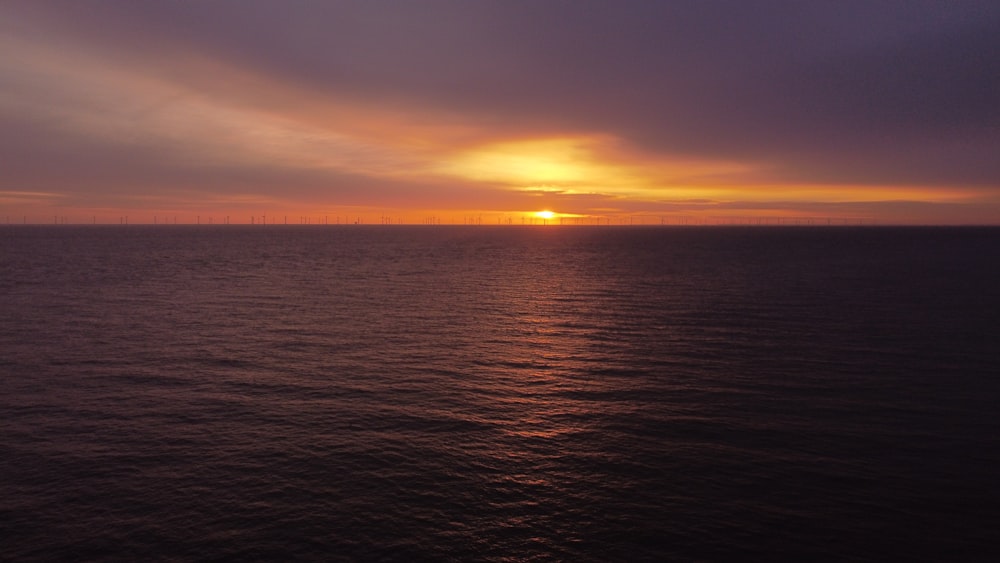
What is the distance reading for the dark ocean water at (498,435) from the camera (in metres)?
29.7

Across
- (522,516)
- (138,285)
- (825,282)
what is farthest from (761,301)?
(138,285)

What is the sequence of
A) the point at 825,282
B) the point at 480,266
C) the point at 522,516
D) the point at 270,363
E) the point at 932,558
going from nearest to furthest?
the point at 932,558 < the point at 522,516 < the point at 270,363 < the point at 825,282 < the point at 480,266

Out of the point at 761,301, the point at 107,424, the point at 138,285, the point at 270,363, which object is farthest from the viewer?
the point at 138,285

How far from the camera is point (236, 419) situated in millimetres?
44250

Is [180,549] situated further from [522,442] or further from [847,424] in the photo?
[847,424]

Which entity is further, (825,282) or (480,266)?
(480,266)

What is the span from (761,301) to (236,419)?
8447 centimetres

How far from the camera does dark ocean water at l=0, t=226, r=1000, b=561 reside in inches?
1168

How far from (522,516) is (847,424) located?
26.6 meters

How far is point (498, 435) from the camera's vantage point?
4153 centimetres

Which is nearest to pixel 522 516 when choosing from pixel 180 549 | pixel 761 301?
pixel 180 549

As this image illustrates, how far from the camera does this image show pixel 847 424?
43281 mm

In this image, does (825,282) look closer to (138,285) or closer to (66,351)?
(66,351)

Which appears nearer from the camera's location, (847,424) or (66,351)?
(847,424)
